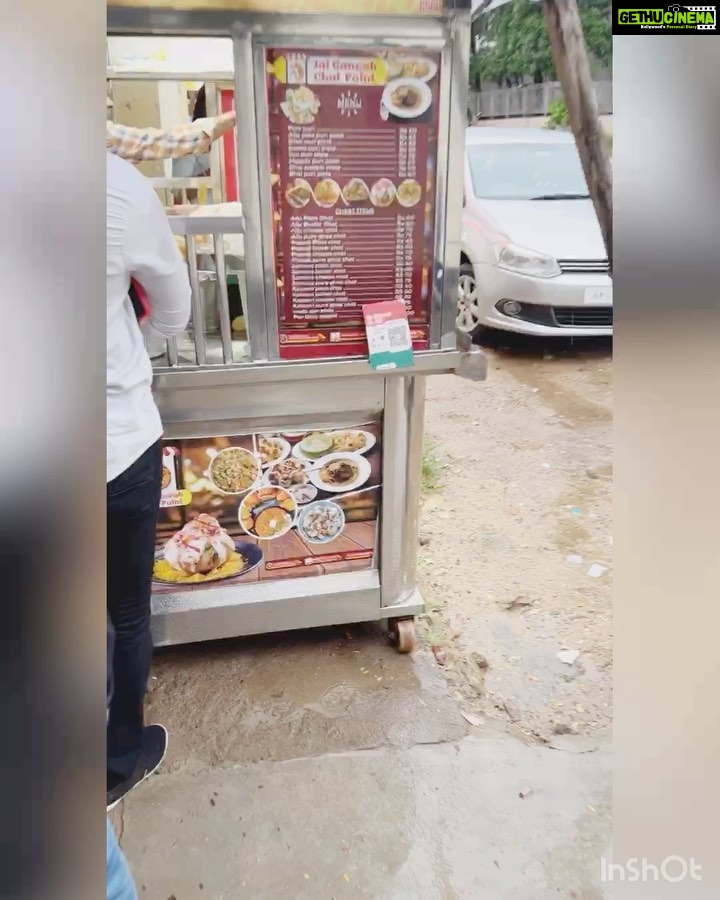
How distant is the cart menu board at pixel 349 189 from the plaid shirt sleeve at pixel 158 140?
17 centimetres

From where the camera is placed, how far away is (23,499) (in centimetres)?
51

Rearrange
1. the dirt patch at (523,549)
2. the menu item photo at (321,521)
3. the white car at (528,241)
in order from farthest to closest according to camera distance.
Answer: the white car at (528,241) < the dirt patch at (523,549) < the menu item photo at (321,521)

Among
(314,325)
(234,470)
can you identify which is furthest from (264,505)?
(314,325)

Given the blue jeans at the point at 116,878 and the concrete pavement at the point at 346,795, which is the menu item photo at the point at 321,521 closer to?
the concrete pavement at the point at 346,795

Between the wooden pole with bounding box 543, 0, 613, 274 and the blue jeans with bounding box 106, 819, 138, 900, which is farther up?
the wooden pole with bounding box 543, 0, 613, 274

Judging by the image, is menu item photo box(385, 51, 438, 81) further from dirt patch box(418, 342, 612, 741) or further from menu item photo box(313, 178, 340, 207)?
dirt patch box(418, 342, 612, 741)

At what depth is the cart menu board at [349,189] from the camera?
1679 millimetres

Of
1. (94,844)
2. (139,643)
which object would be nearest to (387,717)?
(139,643)

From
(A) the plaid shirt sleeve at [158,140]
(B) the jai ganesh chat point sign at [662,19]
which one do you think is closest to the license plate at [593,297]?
(A) the plaid shirt sleeve at [158,140]

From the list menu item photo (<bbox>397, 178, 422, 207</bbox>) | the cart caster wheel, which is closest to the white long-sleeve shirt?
menu item photo (<bbox>397, 178, 422, 207</bbox>)

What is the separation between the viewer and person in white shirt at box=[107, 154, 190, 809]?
128cm

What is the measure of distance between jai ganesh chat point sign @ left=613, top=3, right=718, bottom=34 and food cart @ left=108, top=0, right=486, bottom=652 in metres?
1.12

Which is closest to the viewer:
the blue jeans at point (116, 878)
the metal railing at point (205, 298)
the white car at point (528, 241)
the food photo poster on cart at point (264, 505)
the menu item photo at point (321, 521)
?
the blue jeans at point (116, 878)

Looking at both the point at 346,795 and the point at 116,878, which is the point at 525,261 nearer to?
the point at 346,795
